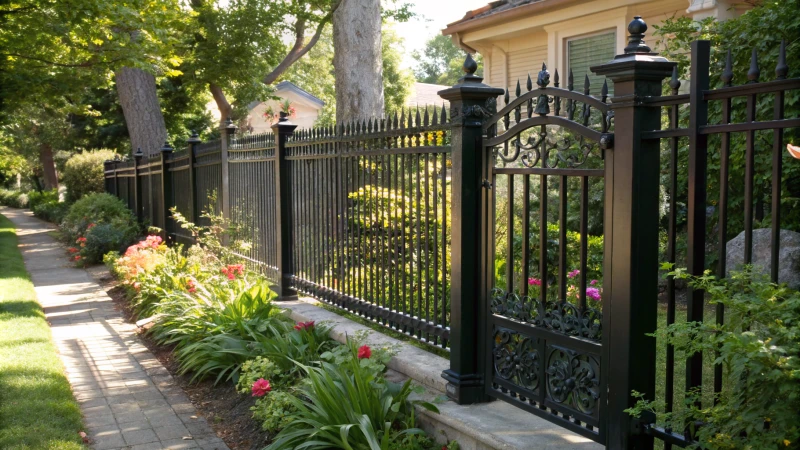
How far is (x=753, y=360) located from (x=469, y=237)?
2336 mm

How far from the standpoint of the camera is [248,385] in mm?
5793

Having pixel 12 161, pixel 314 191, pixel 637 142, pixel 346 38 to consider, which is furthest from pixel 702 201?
pixel 12 161

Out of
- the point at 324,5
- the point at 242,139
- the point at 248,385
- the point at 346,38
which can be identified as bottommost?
the point at 248,385

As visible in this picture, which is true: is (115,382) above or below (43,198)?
below

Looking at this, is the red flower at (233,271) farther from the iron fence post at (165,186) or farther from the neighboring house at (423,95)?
the neighboring house at (423,95)

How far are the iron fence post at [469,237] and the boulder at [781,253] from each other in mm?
2395

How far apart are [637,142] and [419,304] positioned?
257 centimetres

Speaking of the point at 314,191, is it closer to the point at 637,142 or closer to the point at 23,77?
the point at 637,142

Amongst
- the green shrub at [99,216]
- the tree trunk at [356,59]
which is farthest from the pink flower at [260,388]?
the green shrub at [99,216]

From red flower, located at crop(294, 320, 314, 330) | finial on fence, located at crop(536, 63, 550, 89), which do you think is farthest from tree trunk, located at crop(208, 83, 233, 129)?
finial on fence, located at crop(536, 63, 550, 89)

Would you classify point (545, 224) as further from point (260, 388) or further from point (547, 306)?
point (260, 388)

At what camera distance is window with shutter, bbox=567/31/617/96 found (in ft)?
42.0

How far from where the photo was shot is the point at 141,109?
19.8 meters

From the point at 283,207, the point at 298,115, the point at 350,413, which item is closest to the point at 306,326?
the point at 350,413
